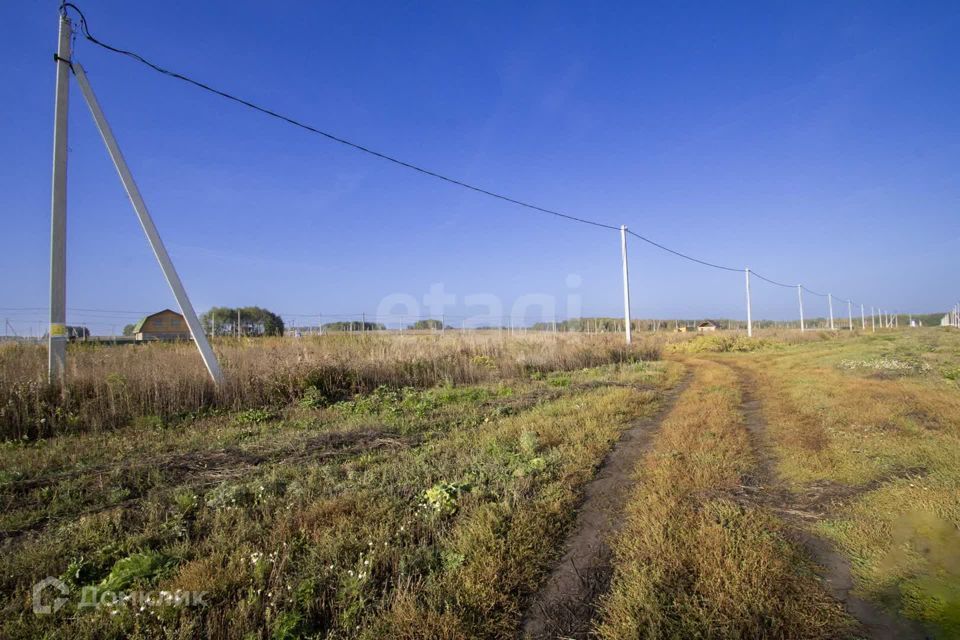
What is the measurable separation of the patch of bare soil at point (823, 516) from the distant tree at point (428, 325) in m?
23.9

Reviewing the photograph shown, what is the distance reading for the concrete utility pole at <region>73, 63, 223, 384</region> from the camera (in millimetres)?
8273

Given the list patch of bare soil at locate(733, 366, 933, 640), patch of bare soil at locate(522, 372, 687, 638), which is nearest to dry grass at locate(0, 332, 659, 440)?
patch of bare soil at locate(522, 372, 687, 638)

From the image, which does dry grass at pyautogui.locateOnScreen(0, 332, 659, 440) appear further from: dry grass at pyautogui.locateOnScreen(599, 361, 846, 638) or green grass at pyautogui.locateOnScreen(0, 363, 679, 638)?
dry grass at pyautogui.locateOnScreen(599, 361, 846, 638)

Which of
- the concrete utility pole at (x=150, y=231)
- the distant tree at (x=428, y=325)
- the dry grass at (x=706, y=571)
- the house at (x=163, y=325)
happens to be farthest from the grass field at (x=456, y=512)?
the house at (x=163, y=325)

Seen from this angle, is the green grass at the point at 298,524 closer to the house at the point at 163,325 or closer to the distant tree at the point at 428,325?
the distant tree at the point at 428,325

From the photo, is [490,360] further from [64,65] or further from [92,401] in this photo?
[64,65]

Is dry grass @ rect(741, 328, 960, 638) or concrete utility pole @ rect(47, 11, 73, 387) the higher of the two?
concrete utility pole @ rect(47, 11, 73, 387)

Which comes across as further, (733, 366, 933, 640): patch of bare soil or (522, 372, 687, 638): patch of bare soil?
(522, 372, 687, 638): patch of bare soil

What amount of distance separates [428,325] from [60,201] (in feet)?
78.0

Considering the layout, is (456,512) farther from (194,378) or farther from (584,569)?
(194,378)

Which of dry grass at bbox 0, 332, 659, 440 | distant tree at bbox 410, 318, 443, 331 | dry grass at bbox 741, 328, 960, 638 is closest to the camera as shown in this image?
dry grass at bbox 741, 328, 960, 638

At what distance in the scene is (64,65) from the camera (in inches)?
312

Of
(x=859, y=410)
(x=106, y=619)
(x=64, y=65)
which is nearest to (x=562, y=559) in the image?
(x=106, y=619)

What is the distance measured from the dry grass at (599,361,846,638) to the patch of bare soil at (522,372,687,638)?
105 mm
